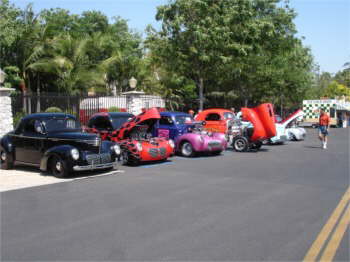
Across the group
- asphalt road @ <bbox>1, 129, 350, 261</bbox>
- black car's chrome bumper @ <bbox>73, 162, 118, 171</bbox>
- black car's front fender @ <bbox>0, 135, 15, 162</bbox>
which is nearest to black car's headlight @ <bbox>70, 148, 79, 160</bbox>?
black car's chrome bumper @ <bbox>73, 162, 118, 171</bbox>

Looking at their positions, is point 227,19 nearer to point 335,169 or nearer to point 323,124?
point 323,124

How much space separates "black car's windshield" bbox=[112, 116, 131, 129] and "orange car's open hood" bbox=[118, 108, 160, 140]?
0.58 metres

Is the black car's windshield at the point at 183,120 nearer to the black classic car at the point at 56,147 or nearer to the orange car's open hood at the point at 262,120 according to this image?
the orange car's open hood at the point at 262,120

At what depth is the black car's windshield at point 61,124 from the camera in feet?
38.4

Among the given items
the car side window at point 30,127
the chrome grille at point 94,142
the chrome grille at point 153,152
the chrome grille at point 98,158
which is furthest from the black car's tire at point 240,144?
the car side window at point 30,127

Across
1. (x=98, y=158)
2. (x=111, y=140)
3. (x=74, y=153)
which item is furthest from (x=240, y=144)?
(x=74, y=153)

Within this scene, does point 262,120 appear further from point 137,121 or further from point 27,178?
point 27,178

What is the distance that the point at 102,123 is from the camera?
15438 millimetres

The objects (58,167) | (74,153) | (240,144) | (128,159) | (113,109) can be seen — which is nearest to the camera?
(74,153)

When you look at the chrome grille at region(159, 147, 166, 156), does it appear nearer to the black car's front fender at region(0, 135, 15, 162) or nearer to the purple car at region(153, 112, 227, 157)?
the purple car at region(153, 112, 227, 157)

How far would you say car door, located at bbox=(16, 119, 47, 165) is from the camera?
11.4m

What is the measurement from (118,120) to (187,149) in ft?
9.41

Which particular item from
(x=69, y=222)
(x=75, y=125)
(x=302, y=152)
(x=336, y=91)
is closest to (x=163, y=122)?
(x=75, y=125)

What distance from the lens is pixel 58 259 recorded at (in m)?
4.77
